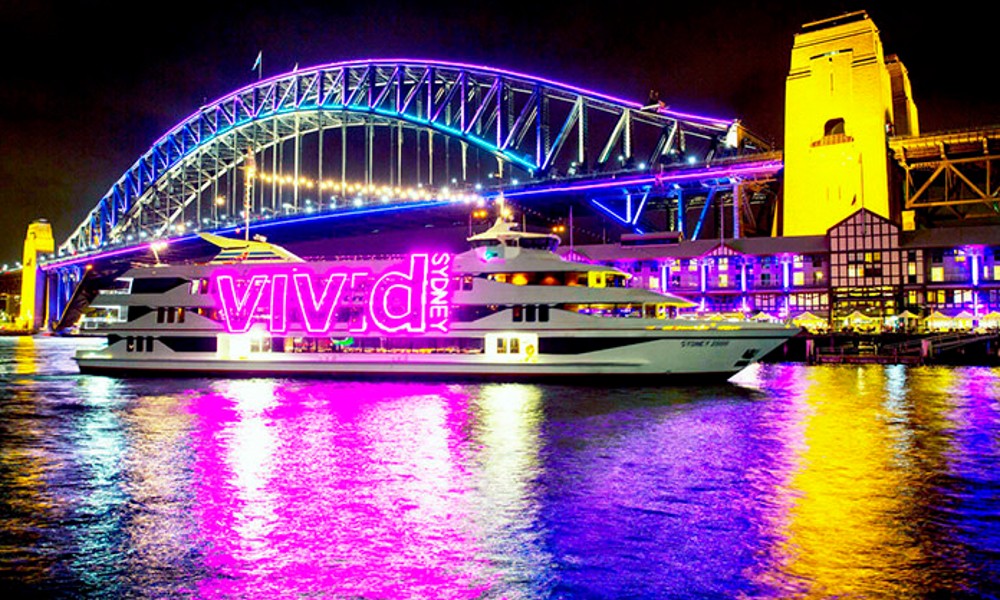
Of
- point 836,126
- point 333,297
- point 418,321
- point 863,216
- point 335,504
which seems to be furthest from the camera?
point 836,126

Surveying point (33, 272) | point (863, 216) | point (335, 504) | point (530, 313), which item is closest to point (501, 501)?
point (335, 504)

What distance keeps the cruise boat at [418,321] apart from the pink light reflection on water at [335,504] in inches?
384

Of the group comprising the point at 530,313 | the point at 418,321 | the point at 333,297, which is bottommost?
the point at 418,321

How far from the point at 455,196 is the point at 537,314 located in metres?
64.3

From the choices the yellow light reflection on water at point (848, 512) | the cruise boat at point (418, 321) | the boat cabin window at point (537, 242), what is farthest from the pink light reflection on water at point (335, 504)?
the boat cabin window at point (537, 242)

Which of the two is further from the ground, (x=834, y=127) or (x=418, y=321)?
(x=834, y=127)

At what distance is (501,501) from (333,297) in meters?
24.2

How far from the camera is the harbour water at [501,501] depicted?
8.67m

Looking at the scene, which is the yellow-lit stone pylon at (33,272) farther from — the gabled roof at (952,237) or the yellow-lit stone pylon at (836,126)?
the gabled roof at (952,237)

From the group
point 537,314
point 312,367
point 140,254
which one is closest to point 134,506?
point 537,314

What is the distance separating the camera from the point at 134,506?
1192 centimetres

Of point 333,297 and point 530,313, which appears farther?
point 333,297

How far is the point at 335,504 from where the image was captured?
39.6 ft

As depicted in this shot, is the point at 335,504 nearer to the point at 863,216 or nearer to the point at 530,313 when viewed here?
the point at 530,313
